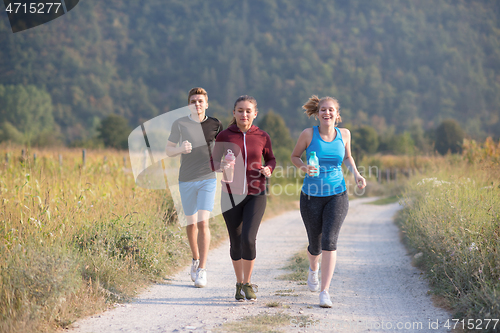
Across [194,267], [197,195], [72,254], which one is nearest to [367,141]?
[194,267]

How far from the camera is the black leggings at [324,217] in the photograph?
15.1ft

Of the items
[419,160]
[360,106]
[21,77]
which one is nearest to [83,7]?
[21,77]

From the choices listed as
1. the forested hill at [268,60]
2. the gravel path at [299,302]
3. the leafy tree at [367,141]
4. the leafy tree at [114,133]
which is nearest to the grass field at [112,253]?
the gravel path at [299,302]

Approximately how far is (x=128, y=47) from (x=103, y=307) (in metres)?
162

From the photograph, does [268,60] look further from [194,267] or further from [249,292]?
[249,292]

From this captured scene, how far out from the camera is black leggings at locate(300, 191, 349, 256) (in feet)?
15.1

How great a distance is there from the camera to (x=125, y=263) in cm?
538

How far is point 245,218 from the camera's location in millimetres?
4688

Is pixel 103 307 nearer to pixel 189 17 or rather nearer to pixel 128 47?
pixel 128 47

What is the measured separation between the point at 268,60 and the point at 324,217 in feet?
511

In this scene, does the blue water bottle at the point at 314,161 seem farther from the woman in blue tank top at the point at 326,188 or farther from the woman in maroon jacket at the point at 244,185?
the woman in maroon jacket at the point at 244,185

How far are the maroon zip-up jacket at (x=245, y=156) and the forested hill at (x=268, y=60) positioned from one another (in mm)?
94422

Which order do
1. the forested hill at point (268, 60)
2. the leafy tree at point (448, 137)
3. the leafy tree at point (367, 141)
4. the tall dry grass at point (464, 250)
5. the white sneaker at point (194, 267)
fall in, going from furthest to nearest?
1. the forested hill at point (268, 60)
2. the leafy tree at point (367, 141)
3. the leafy tree at point (448, 137)
4. the white sneaker at point (194, 267)
5. the tall dry grass at point (464, 250)

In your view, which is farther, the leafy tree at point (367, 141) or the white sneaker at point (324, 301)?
the leafy tree at point (367, 141)
